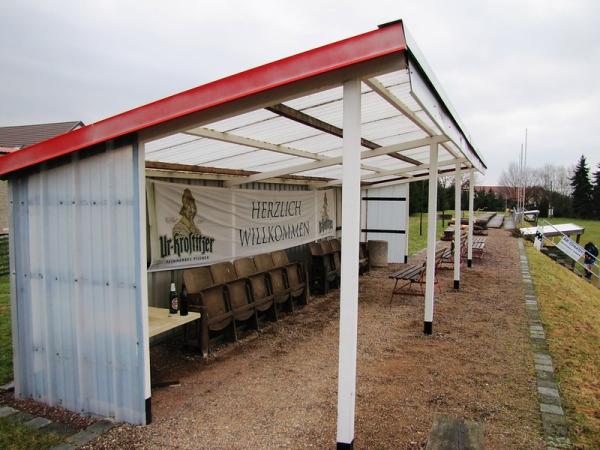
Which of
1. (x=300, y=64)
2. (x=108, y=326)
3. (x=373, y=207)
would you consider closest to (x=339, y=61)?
(x=300, y=64)

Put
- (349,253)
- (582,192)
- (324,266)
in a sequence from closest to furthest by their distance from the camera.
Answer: (349,253) < (324,266) < (582,192)

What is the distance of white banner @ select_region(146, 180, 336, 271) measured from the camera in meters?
5.51

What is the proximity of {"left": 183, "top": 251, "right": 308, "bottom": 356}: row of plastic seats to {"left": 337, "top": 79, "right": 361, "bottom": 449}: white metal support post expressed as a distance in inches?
98.7

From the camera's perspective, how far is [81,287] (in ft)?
11.9

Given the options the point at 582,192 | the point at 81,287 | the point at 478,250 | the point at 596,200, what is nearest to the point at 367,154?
the point at 81,287

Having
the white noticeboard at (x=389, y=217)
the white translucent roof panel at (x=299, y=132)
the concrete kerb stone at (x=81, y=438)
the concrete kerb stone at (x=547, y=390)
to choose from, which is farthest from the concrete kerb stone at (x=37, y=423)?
the white noticeboard at (x=389, y=217)

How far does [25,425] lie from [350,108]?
359 centimetres

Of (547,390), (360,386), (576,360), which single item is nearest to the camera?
(547,390)

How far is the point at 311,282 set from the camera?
29.7 ft

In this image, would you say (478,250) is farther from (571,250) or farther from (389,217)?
(571,250)

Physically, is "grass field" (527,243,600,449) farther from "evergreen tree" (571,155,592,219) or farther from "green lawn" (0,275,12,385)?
"evergreen tree" (571,155,592,219)

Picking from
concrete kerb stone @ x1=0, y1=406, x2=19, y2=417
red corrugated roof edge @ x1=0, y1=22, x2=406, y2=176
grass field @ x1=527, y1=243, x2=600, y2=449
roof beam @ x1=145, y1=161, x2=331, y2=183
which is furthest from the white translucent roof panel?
grass field @ x1=527, y1=243, x2=600, y2=449

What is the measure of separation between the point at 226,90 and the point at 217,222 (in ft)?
12.5

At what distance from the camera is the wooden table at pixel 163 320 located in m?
3.90
